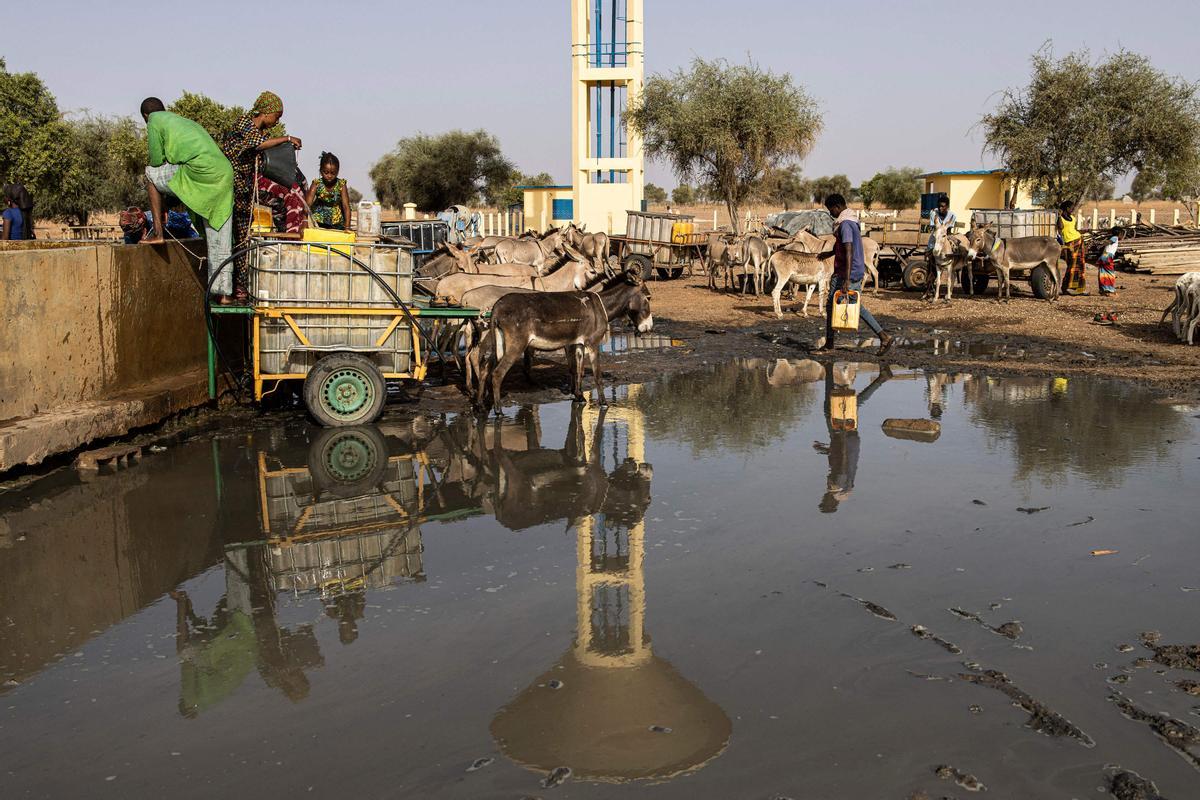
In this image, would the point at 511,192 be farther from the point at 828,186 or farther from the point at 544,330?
the point at 544,330

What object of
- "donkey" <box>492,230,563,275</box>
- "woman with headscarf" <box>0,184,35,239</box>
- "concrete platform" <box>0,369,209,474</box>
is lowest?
"concrete platform" <box>0,369,209,474</box>

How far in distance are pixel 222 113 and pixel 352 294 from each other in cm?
4072

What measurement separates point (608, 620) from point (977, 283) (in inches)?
833

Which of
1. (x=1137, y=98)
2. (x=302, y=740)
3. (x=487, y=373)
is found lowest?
(x=302, y=740)

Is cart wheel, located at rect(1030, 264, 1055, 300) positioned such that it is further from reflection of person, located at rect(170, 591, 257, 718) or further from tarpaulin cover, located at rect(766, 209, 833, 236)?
reflection of person, located at rect(170, 591, 257, 718)

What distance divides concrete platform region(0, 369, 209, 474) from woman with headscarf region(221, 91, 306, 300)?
1.14 metres

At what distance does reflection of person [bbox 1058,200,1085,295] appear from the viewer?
21750mm

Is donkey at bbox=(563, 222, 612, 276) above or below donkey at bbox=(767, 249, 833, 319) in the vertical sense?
above

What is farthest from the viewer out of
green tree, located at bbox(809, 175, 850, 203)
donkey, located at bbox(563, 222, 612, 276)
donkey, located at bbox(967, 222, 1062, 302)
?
green tree, located at bbox(809, 175, 850, 203)

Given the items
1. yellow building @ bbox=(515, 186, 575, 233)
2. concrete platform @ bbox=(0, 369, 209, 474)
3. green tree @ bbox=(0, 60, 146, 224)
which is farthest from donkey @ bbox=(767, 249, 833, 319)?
green tree @ bbox=(0, 60, 146, 224)

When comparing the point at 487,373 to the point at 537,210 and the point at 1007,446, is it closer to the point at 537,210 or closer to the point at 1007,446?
the point at 1007,446

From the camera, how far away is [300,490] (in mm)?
7594

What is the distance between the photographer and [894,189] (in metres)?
69.4

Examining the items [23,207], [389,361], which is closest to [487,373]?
[389,361]
